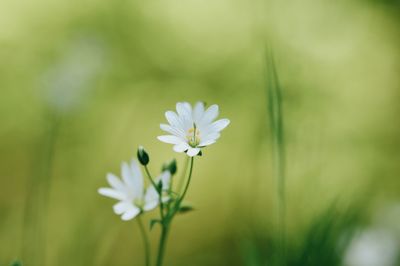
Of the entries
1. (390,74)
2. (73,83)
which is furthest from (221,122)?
(390,74)

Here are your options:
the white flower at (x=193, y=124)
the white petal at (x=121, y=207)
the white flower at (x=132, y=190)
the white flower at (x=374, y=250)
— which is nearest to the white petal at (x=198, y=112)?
the white flower at (x=193, y=124)

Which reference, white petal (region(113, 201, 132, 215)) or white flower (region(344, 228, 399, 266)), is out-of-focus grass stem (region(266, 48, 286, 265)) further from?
white flower (region(344, 228, 399, 266))

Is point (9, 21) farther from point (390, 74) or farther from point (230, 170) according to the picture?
point (390, 74)

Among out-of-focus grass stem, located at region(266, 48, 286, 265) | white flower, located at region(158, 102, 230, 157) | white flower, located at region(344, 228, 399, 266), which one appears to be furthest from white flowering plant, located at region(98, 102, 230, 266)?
white flower, located at region(344, 228, 399, 266)

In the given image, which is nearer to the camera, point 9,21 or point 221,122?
point 221,122

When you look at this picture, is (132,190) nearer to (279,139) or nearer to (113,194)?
(113,194)
